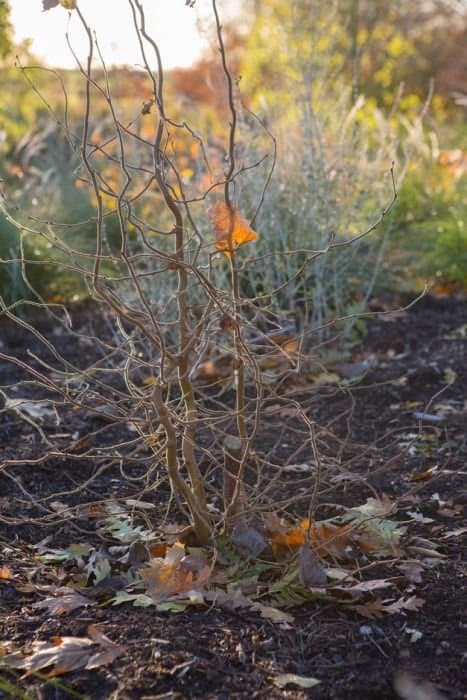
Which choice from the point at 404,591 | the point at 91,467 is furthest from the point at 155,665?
the point at 91,467

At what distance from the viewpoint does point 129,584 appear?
2.35 meters

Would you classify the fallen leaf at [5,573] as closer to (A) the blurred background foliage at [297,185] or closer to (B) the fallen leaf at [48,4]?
(A) the blurred background foliage at [297,185]

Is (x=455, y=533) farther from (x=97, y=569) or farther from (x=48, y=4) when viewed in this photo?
(x=48, y=4)

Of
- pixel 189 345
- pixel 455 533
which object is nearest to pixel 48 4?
pixel 189 345

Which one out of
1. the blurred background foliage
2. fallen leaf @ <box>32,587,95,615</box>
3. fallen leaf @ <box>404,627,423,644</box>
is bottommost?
fallen leaf @ <box>32,587,95,615</box>

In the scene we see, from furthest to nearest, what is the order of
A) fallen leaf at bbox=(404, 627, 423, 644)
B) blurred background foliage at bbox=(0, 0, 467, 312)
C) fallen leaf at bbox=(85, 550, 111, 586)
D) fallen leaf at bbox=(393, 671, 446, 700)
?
blurred background foliage at bbox=(0, 0, 467, 312)
fallen leaf at bbox=(85, 550, 111, 586)
fallen leaf at bbox=(404, 627, 423, 644)
fallen leaf at bbox=(393, 671, 446, 700)

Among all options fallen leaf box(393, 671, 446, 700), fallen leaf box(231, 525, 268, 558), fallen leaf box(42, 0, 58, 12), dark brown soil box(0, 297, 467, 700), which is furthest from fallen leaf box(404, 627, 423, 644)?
fallen leaf box(42, 0, 58, 12)

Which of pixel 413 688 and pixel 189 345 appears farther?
pixel 189 345

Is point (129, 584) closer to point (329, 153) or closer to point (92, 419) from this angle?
point (92, 419)

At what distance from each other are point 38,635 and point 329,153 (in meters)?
4.51

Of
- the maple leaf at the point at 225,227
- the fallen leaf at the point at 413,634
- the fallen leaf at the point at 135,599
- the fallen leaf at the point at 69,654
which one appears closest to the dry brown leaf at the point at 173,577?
the fallen leaf at the point at 135,599

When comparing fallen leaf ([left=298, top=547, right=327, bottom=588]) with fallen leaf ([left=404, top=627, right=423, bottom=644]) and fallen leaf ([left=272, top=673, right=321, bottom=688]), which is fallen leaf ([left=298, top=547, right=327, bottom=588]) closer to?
fallen leaf ([left=404, top=627, right=423, bottom=644])

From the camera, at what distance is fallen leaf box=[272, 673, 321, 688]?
1.88 metres

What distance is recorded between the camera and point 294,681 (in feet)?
6.19
